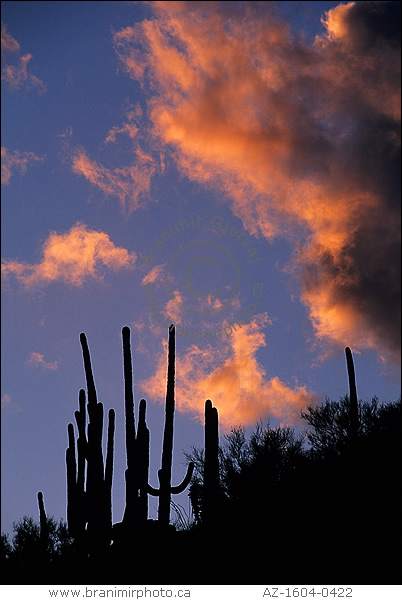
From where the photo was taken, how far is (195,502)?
1004 inches

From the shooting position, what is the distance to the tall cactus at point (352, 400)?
Answer: 77.8ft

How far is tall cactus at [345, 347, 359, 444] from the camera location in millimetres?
23703

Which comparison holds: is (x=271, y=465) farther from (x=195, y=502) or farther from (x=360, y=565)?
(x=360, y=565)

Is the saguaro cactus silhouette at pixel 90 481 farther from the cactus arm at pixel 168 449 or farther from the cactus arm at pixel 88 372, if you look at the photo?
the cactus arm at pixel 168 449

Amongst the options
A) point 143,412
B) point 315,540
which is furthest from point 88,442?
point 315,540

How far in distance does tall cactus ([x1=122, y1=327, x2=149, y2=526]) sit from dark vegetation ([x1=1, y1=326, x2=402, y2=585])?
0.03 metres

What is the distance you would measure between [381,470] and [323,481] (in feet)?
7.07

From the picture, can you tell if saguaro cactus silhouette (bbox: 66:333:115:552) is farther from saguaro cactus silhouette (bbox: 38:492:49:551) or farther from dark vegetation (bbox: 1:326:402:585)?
saguaro cactus silhouette (bbox: 38:492:49:551)

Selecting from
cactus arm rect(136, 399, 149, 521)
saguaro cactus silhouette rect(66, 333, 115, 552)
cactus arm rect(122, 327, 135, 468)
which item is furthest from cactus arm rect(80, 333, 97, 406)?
cactus arm rect(136, 399, 149, 521)

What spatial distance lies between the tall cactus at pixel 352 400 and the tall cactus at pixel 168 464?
6.03 metres

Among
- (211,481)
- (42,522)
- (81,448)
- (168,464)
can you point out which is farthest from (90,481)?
(42,522)

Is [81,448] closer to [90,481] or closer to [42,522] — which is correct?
[90,481]

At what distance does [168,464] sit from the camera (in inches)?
814
